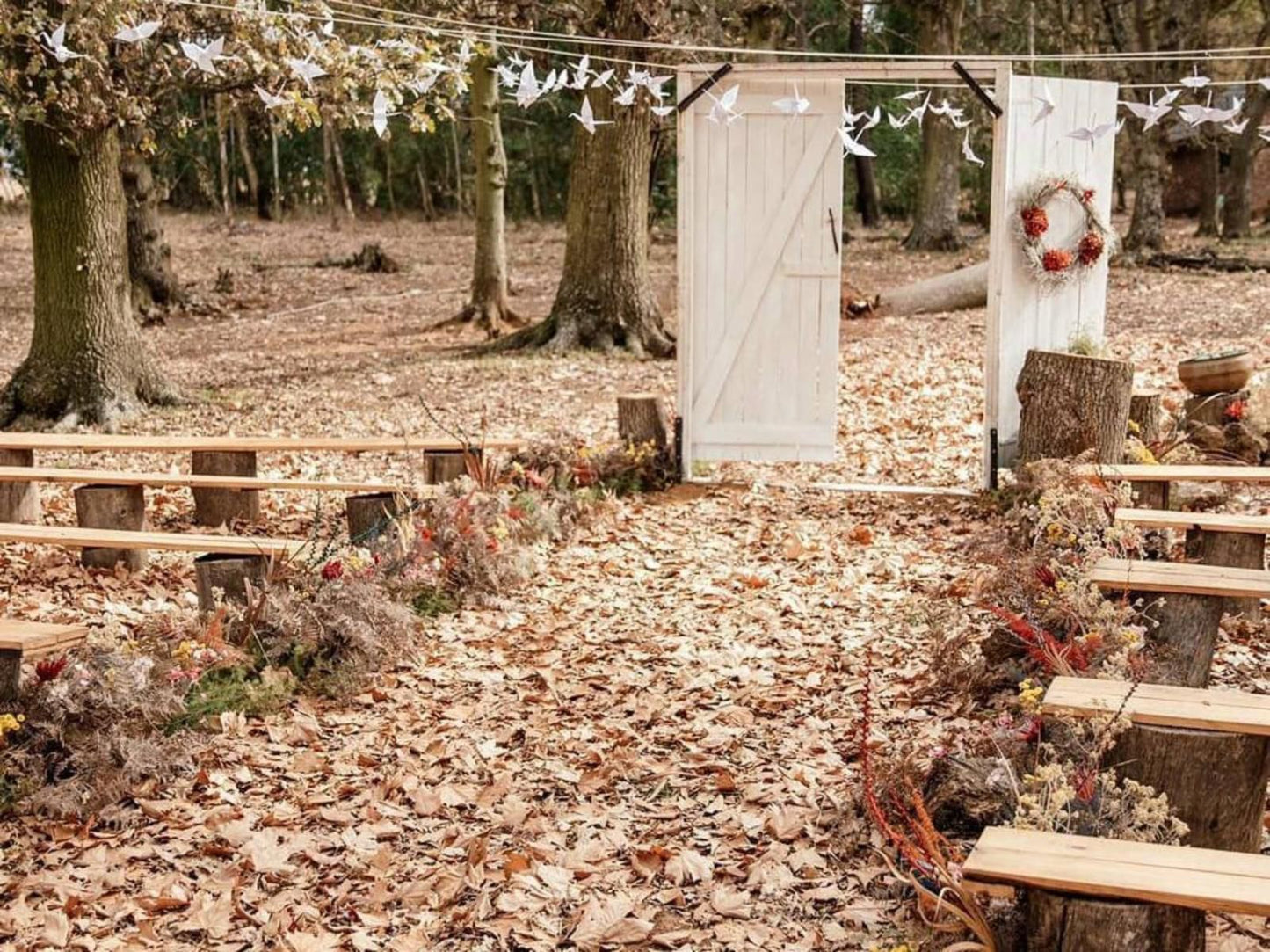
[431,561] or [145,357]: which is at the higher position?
[145,357]

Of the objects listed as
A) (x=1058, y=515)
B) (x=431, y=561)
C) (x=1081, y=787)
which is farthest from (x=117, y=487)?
(x=1081, y=787)

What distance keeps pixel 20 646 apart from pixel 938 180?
21015 mm

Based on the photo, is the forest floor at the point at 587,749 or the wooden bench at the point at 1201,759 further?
the forest floor at the point at 587,749

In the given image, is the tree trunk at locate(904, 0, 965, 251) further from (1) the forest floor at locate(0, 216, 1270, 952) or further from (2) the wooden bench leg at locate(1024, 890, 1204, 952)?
(2) the wooden bench leg at locate(1024, 890, 1204, 952)

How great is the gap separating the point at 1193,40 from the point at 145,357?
1843 cm

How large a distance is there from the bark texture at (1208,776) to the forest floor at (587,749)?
1.01ft

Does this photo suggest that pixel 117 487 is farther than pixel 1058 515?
Yes

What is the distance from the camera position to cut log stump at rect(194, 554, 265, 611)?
589 cm

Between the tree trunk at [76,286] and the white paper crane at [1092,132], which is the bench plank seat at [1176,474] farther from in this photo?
the tree trunk at [76,286]

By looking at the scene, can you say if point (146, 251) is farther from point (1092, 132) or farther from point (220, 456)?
point (1092, 132)

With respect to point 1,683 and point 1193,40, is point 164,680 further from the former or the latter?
point 1193,40

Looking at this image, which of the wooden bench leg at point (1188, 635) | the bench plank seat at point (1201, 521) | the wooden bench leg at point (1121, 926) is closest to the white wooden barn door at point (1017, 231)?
the bench plank seat at point (1201, 521)

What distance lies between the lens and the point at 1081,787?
11.8ft

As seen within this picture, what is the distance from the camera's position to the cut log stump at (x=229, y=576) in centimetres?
589
